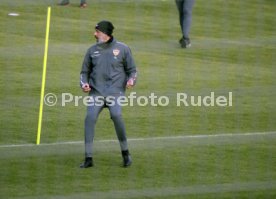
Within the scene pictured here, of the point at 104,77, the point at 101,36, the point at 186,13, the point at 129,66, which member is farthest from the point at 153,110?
the point at 186,13

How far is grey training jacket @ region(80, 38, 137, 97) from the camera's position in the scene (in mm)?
13906

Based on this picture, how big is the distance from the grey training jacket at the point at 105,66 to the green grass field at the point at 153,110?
1103 millimetres

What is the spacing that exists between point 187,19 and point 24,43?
360 centimetres

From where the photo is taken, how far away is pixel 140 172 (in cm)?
1393

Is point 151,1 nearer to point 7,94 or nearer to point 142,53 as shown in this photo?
point 142,53

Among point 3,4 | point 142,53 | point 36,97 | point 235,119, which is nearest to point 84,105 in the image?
point 36,97

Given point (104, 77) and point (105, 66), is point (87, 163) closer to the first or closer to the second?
point (104, 77)

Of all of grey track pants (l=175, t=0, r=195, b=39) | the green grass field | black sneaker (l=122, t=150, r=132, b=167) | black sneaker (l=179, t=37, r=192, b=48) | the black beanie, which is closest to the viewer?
the green grass field

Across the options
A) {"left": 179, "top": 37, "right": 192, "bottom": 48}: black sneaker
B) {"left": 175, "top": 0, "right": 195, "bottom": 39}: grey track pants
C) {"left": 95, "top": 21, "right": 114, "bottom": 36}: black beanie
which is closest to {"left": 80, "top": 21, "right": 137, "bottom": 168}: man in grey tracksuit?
{"left": 95, "top": 21, "right": 114, "bottom": 36}: black beanie

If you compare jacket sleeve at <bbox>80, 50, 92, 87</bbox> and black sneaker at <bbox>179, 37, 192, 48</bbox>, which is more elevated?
jacket sleeve at <bbox>80, 50, 92, 87</bbox>

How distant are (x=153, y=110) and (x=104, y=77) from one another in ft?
13.8

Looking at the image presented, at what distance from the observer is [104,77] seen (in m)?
13.9

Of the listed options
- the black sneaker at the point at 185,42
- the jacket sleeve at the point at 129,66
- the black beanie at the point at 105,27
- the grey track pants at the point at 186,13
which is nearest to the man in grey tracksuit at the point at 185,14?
the grey track pants at the point at 186,13

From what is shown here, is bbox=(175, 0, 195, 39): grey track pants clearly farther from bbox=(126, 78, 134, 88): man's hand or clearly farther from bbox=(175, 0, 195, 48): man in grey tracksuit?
bbox=(126, 78, 134, 88): man's hand
